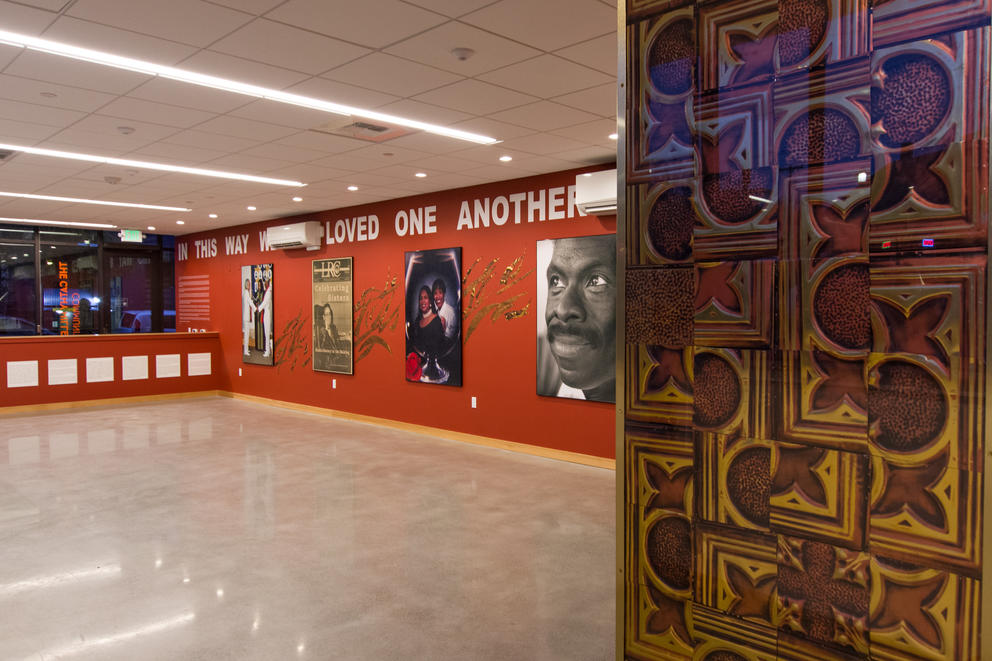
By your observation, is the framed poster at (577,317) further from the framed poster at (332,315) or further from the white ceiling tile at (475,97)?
the framed poster at (332,315)

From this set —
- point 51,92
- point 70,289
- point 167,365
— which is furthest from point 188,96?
point 70,289

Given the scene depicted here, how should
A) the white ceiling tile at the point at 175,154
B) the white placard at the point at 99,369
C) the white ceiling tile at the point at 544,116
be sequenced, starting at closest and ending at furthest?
1. the white ceiling tile at the point at 544,116
2. the white ceiling tile at the point at 175,154
3. the white placard at the point at 99,369

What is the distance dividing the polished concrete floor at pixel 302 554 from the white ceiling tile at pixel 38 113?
294 cm

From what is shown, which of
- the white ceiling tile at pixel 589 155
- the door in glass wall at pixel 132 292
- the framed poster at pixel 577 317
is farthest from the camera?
the door in glass wall at pixel 132 292

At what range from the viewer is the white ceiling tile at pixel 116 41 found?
3.21 meters

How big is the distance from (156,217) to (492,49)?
8459 mm

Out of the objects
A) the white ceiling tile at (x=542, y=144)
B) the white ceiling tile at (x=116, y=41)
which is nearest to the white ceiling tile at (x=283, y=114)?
the white ceiling tile at (x=116, y=41)

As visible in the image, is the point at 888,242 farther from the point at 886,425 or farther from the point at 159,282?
the point at 159,282

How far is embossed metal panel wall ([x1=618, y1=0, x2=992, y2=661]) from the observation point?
128 cm

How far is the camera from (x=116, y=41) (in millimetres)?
3393

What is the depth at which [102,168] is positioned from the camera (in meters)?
6.47

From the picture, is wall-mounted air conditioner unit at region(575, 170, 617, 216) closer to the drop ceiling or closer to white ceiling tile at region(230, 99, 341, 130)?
the drop ceiling

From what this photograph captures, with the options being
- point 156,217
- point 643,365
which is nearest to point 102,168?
point 156,217

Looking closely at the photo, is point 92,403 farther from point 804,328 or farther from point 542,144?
point 804,328
